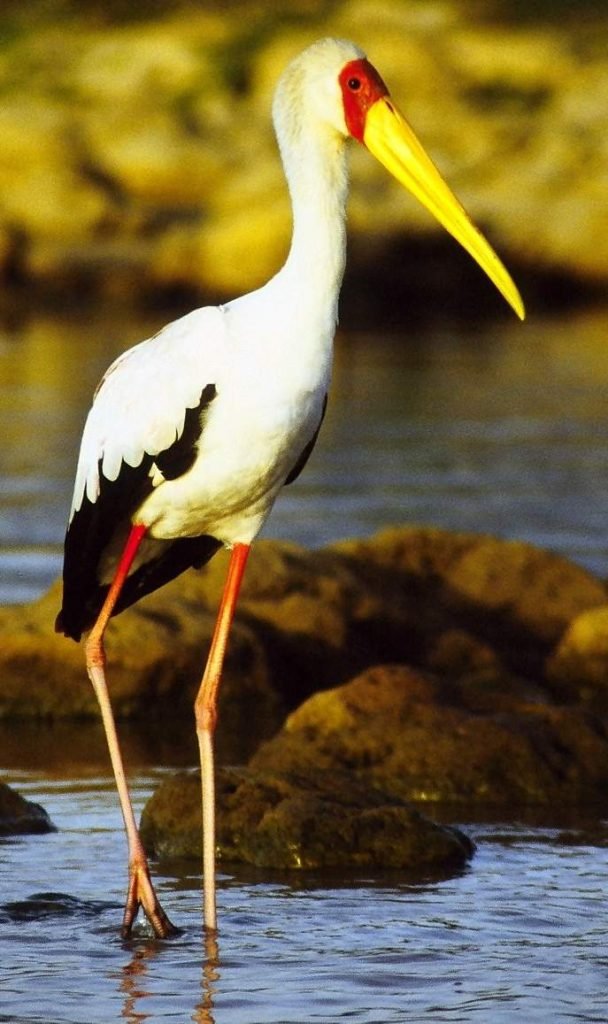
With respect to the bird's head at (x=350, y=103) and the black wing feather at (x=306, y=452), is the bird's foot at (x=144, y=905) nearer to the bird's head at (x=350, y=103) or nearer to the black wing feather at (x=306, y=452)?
the black wing feather at (x=306, y=452)

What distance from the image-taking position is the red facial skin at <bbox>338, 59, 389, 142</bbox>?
25.7 ft

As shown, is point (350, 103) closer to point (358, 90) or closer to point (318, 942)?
point (358, 90)

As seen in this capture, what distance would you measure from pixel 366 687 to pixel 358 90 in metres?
2.95

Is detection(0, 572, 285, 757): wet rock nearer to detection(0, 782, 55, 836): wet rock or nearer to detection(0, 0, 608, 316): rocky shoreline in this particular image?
detection(0, 782, 55, 836): wet rock

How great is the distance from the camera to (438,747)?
9742 millimetres

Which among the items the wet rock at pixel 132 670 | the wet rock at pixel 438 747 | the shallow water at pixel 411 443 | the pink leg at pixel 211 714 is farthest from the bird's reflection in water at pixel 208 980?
the shallow water at pixel 411 443

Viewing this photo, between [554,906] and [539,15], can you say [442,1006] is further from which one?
[539,15]

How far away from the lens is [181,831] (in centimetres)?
879

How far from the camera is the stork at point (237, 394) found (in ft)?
24.8

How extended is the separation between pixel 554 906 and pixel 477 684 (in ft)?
11.4

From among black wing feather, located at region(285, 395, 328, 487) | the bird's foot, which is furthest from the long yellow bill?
the bird's foot

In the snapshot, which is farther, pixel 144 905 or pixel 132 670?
pixel 132 670

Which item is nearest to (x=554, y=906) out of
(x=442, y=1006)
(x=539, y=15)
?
(x=442, y=1006)

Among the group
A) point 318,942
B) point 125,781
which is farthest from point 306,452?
point 318,942
